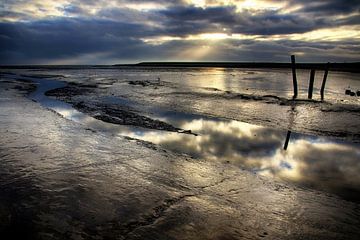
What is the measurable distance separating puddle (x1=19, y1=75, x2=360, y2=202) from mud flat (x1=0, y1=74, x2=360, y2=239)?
1.93 feet

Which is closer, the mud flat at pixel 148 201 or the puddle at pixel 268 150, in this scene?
the mud flat at pixel 148 201

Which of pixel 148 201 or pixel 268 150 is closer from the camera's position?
pixel 148 201

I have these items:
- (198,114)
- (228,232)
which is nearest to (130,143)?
(228,232)

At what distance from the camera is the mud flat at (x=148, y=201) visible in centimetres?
409

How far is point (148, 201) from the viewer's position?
4934mm

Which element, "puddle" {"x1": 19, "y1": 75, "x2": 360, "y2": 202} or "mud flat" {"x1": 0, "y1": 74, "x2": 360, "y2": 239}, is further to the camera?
Answer: "puddle" {"x1": 19, "y1": 75, "x2": 360, "y2": 202}

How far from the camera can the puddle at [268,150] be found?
643 cm

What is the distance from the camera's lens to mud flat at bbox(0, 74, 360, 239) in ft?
13.4

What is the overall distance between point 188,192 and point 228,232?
55.3 inches

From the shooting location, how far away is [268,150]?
8.41 meters

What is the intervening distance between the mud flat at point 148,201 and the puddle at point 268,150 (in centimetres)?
59

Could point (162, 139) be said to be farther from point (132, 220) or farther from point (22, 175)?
point (132, 220)

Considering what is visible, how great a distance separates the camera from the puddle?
643 centimetres

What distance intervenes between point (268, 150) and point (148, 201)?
Answer: 4.61 m
